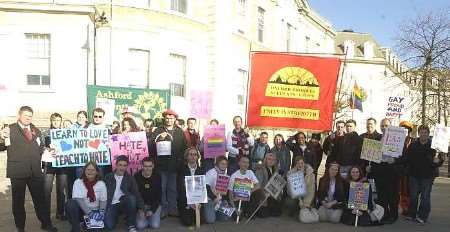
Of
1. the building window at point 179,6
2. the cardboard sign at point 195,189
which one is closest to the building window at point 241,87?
the building window at point 179,6

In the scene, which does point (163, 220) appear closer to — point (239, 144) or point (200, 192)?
point (200, 192)

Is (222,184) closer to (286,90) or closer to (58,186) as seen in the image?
(286,90)

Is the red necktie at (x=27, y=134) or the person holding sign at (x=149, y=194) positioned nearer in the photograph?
the red necktie at (x=27, y=134)

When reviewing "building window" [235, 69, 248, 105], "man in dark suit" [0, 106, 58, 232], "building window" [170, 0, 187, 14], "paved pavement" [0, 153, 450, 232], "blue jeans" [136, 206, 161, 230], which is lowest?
"paved pavement" [0, 153, 450, 232]

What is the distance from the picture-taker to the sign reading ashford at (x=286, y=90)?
34.6ft

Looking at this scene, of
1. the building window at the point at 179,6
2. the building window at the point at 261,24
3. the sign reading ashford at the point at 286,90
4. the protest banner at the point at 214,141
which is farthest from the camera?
the building window at the point at 261,24

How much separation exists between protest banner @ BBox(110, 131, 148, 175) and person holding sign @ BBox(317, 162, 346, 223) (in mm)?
3466

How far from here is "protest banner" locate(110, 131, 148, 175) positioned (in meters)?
9.41

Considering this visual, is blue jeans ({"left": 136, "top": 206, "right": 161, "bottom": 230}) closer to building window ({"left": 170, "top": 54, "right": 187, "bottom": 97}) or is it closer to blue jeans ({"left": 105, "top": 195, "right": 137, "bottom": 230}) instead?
blue jeans ({"left": 105, "top": 195, "right": 137, "bottom": 230})

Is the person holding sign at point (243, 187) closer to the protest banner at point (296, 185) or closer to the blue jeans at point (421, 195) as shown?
the protest banner at point (296, 185)

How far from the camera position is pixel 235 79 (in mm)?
26906

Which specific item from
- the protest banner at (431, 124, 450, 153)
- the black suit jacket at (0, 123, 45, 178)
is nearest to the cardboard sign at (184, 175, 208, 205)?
the black suit jacket at (0, 123, 45, 178)

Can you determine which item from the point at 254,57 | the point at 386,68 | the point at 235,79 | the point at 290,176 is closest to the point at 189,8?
the point at 235,79

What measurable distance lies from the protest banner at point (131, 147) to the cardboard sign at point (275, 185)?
242cm
